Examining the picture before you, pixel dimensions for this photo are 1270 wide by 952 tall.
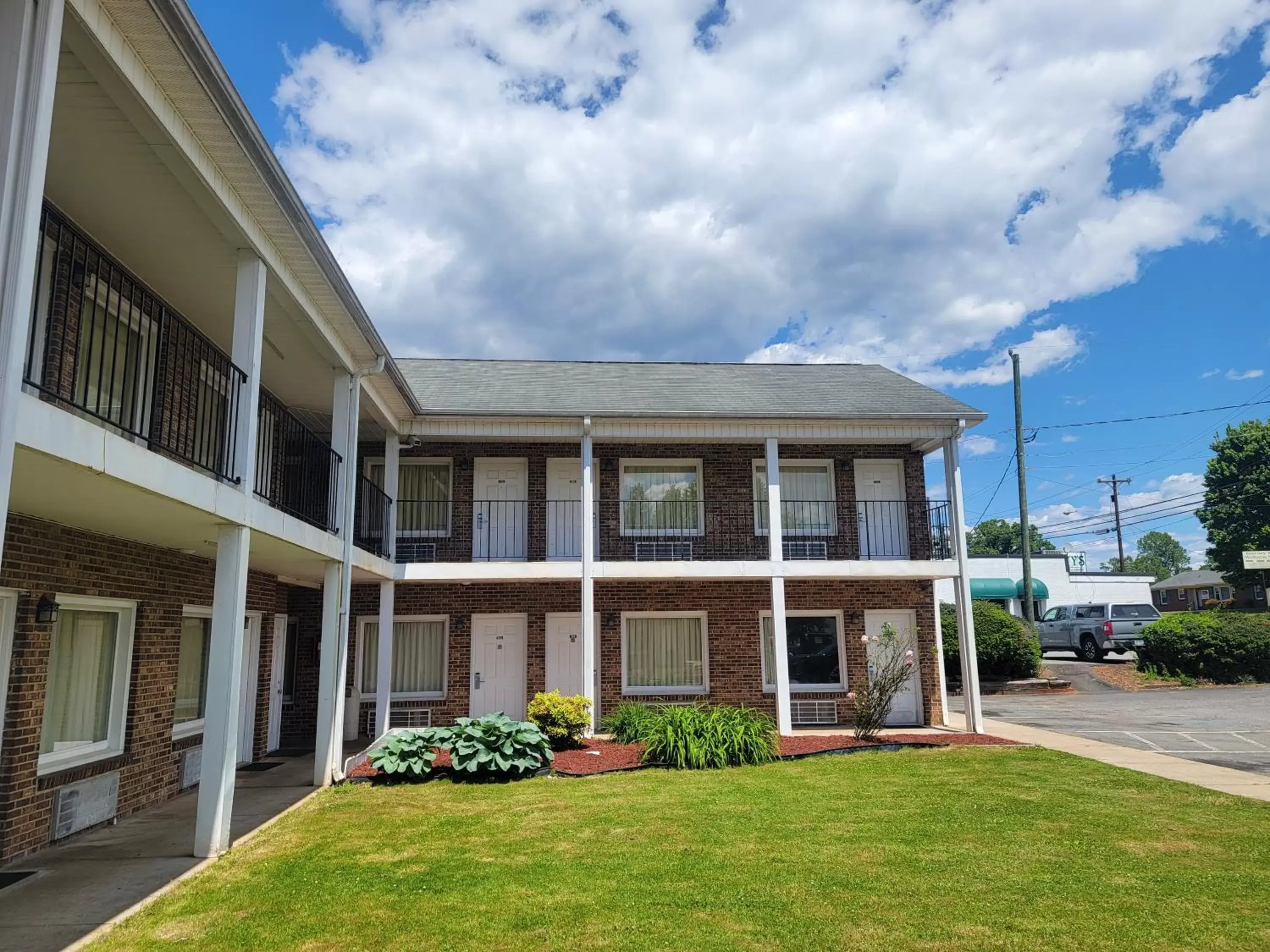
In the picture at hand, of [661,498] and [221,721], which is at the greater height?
[661,498]

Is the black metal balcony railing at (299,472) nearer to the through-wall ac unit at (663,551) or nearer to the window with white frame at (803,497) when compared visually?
the through-wall ac unit at (663,551)

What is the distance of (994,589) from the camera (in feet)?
106

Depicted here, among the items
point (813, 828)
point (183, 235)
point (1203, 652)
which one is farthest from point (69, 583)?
point (1203, 652)

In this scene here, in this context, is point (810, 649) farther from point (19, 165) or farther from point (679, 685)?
point (19, 165)

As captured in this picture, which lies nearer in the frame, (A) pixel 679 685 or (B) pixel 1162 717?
(A) pixel 679 685

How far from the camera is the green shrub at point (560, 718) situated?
11734mm

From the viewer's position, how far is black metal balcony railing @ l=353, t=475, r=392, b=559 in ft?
41.1

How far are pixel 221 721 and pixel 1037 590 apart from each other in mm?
32746

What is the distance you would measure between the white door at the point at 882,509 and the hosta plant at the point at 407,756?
28.2 ft

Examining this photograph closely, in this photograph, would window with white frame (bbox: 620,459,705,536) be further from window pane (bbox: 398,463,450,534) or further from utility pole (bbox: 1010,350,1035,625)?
utility pole (bbox: 1010,350,1035,625)

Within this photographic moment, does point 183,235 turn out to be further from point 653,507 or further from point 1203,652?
point 1203,652

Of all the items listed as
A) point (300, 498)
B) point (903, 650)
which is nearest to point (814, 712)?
point (903, 650)

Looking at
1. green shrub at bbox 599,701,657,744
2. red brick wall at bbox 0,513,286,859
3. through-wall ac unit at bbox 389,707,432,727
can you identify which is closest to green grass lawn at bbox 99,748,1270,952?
red brick wall at bbox 0,513,286,859

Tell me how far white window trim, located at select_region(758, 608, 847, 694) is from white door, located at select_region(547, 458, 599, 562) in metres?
3.27
